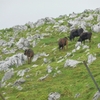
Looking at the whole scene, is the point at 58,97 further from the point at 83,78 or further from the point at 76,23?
the point at 76,23

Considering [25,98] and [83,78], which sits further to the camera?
[83,78]

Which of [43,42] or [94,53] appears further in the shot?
[43,42]

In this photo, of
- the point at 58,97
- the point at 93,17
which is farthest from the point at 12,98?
the point at 93,17

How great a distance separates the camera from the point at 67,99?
19.6 m

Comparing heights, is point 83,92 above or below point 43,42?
below

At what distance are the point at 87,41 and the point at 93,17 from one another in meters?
23.6

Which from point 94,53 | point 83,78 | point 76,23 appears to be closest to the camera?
point 83,78

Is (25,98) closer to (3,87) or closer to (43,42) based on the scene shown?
(3,87)

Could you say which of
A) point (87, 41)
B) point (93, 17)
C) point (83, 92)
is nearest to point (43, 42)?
point (87, 41)

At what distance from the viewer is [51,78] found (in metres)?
25.8

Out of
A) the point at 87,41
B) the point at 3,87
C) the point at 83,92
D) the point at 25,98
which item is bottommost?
the point at 83,92

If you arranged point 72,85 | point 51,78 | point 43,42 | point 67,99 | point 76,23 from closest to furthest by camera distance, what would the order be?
point 67,99 < point 72,85 < point 51,78 < point 43,42 < point 76,23

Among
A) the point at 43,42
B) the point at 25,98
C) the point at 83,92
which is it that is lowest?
the point at 83,92

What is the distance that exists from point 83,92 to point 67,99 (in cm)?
134
